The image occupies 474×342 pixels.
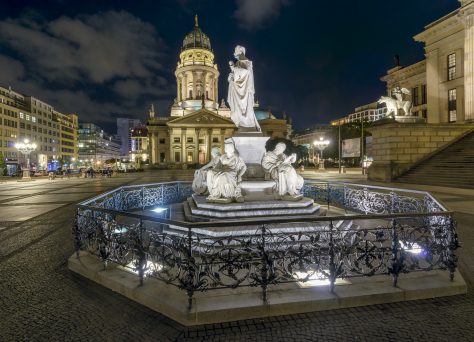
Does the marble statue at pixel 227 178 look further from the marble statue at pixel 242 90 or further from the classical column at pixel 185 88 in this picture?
the classical column at pixel 185 88

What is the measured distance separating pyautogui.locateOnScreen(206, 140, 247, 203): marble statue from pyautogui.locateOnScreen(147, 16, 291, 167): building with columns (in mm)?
73070

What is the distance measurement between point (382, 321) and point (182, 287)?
281cm

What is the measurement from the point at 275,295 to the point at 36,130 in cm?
10494

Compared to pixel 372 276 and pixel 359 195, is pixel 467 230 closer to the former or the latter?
pixel 359 195

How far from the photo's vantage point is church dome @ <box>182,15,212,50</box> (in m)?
98.5

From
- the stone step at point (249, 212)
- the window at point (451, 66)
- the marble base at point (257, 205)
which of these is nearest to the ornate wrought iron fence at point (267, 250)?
the stone step at point (249, 212)

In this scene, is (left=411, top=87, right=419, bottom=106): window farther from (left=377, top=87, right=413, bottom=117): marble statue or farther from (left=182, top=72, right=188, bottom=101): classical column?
(left=182, top=72, right=188, bottom=101): classical column

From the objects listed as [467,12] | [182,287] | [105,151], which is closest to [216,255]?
[182,287]

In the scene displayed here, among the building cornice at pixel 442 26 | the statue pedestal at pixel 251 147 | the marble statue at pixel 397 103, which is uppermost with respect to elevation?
the building cornice at pixel 442 26

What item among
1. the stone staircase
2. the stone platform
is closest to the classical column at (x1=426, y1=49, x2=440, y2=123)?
the stone staircase

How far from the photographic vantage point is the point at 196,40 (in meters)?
99.0

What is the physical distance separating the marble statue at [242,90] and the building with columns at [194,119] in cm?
7089

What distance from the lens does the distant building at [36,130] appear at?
71137 millimetres

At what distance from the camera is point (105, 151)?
176 m
